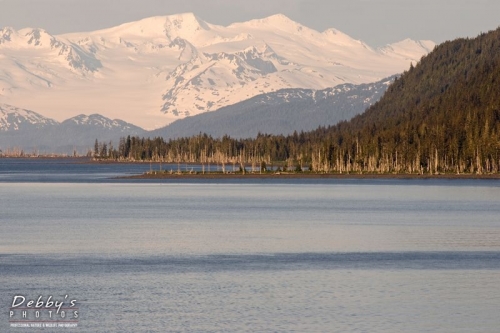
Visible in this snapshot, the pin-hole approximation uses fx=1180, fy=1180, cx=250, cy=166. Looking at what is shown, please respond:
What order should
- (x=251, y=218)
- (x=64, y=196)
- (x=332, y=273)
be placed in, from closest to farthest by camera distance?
(x=332, y=273)
(x=251, y=218)
(x=64, y=196)

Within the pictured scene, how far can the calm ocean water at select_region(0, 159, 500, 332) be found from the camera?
5544 cm

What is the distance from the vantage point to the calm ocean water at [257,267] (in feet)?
182

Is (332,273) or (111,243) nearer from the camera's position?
(332,273)

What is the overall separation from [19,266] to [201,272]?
11.6 m

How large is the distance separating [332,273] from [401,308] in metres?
13.2

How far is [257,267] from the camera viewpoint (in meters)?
74.1

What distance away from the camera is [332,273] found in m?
70.9

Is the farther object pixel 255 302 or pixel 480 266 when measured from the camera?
pixel 480 266

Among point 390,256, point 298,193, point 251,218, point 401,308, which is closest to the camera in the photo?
point 401,308

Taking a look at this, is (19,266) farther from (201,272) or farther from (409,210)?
(409,210)

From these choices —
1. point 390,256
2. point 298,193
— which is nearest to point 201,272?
point 390,256

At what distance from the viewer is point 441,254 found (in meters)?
81.8

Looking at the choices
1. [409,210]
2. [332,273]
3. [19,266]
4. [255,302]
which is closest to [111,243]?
[19,266]

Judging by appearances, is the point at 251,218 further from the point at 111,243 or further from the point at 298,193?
the point at 298,193
